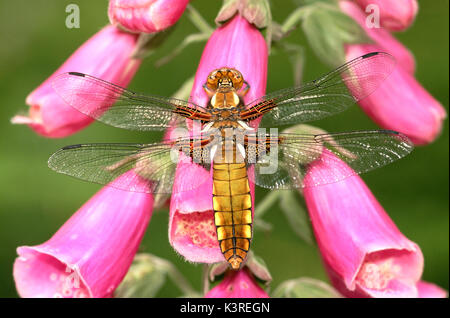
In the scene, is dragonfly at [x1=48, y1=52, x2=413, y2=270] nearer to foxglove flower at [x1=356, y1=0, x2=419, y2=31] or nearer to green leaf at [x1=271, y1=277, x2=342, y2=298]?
foxglove flower at [x1=356, y1=0, x2=419, y2=31]

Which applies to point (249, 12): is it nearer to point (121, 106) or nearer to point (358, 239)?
point (121, 106)

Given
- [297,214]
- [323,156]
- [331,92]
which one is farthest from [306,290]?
[331,92]

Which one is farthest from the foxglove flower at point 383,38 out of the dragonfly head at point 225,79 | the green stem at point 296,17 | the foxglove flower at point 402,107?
the dragonfly head at point 225,79

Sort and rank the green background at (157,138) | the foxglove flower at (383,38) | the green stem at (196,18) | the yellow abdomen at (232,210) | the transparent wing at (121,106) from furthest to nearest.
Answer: the green background at (157,138) < the foxglove flower at (383,38) < the green stem at (196,18) < the transparent wing at (121,106) < the yellow abdomen at (232,210)

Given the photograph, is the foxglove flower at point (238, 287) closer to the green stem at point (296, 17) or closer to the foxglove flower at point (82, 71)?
the foxglove flower at point (82, 71)

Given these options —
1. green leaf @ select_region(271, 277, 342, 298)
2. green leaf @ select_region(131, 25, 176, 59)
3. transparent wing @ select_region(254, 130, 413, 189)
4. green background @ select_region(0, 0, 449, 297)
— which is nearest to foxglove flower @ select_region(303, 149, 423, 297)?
transparent wing @ select_region(254, 130, 413, 189)

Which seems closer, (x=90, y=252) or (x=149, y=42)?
(x=90, y=252)

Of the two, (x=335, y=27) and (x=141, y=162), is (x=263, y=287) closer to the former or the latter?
(x=141, y=162)
